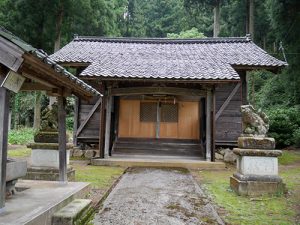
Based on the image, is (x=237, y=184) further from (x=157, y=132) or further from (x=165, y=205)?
(x=157, y=132)

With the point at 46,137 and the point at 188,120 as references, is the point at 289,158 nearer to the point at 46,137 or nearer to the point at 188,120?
the point at 188,120

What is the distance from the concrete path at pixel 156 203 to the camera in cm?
530

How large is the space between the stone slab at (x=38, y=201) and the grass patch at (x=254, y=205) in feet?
8.95

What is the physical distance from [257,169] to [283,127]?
10.6m

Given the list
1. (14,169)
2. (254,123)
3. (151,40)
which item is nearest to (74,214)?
(14,169)

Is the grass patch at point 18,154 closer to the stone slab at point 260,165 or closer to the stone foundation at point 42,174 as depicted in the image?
the stone foundation at point 42,174

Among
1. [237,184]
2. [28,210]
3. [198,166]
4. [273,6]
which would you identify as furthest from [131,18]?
[28,210]

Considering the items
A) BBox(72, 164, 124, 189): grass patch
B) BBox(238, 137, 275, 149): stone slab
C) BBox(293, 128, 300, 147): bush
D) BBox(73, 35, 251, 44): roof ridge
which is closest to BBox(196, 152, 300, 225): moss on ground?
BBox(238, 137, 275, 149): stone slab

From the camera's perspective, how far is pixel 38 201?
4.93 metres

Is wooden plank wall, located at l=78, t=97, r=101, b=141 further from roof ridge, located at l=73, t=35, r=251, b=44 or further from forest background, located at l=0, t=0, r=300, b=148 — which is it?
forest background, located at l=0, t=0, r=300, b=148

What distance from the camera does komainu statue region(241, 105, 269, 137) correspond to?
7.69 metres

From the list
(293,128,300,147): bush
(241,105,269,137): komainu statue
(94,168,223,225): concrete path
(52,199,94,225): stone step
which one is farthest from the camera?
(293,128,300,147): bush

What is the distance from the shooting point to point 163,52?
15625mm

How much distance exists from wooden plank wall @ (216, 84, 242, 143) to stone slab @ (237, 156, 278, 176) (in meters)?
6.77
